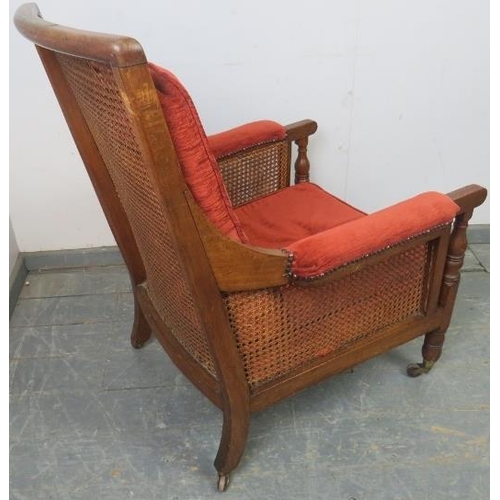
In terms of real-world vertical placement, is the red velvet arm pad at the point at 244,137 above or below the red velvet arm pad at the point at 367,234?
above

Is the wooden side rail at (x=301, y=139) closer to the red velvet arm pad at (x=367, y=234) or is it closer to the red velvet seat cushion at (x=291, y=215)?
the red velvet seat cushion at (x=291, y=215)

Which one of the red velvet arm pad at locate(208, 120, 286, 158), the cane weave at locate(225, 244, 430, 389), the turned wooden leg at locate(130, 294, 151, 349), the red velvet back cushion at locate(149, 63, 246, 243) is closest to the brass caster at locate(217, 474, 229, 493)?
the cane weave at locate(225, 244, 430, 389)

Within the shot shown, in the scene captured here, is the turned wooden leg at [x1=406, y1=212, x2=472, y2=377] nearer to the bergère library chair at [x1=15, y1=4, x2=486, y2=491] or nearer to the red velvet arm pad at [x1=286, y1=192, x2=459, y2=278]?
the bergère library chair at [x1=15, y1=4, x2=486, y2=491]

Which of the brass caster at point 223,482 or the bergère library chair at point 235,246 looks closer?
the bergère library chair at point 235,246

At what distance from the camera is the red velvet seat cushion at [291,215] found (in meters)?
1.53

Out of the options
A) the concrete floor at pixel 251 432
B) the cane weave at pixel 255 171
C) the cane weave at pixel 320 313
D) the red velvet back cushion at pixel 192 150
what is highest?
the red velvet back cushion at pixel 192 150

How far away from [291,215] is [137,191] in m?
0.62

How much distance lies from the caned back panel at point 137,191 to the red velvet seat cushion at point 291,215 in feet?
0.97

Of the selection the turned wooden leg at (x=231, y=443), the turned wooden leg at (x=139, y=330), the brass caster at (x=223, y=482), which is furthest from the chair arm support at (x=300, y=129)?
the brass caster at (x=223, y=482)

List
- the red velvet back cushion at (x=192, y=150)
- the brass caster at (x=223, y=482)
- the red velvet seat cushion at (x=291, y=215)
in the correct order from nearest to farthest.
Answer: the red velvet back cushion at (x=192, y=150)
the brass caster at (x=223, y=482)
the red velvet seat cushion at (x=291, y=215)

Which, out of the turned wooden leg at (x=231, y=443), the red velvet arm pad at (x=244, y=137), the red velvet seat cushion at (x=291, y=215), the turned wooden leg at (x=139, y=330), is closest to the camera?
the turned wooden leg at (x=231, y=443)

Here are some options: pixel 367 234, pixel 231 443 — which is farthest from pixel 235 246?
pixel 231 443

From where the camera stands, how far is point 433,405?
159 centimetres

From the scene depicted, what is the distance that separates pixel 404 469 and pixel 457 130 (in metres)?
1.25
